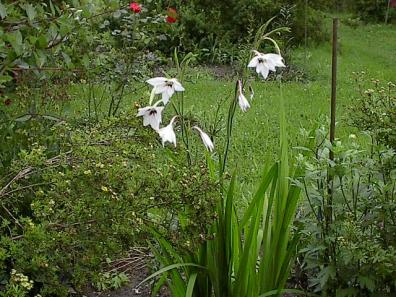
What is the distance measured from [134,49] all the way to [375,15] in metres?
11.4

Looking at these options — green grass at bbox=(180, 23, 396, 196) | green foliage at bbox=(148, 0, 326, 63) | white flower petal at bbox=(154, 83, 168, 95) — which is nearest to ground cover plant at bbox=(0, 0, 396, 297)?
white flower petal at bbox=(154, 83, 168, 95)

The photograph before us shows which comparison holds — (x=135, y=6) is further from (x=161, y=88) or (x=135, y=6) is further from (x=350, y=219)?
(x=350, y=219)

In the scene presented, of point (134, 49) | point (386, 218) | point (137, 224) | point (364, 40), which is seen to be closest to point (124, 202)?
point (137, 224)

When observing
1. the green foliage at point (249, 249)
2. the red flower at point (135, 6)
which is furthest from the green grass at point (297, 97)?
the green foliage at point (249, 249)

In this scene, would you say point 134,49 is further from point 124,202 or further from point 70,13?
point 124,202

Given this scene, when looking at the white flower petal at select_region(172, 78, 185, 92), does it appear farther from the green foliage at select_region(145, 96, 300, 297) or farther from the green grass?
the green grass

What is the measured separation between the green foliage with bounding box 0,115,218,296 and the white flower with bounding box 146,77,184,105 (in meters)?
0.33

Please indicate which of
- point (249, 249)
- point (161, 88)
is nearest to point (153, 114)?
point (161, 88)

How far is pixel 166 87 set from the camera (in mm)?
2602

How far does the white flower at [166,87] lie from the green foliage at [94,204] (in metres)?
0.33

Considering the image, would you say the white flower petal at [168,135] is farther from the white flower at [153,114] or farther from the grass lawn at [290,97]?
the grass lawn at [290,97]

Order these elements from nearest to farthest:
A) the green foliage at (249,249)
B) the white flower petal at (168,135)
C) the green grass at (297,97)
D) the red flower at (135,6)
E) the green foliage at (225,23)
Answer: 1. the white flower petal at (168,135)
2. the green foliage at (249,249)
3. the red flower at (135,6)
4. the green grass at (297,97)
5. the green foliage at (225,23)

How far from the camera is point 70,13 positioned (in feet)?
9.86

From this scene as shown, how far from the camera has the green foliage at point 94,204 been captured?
265cm
